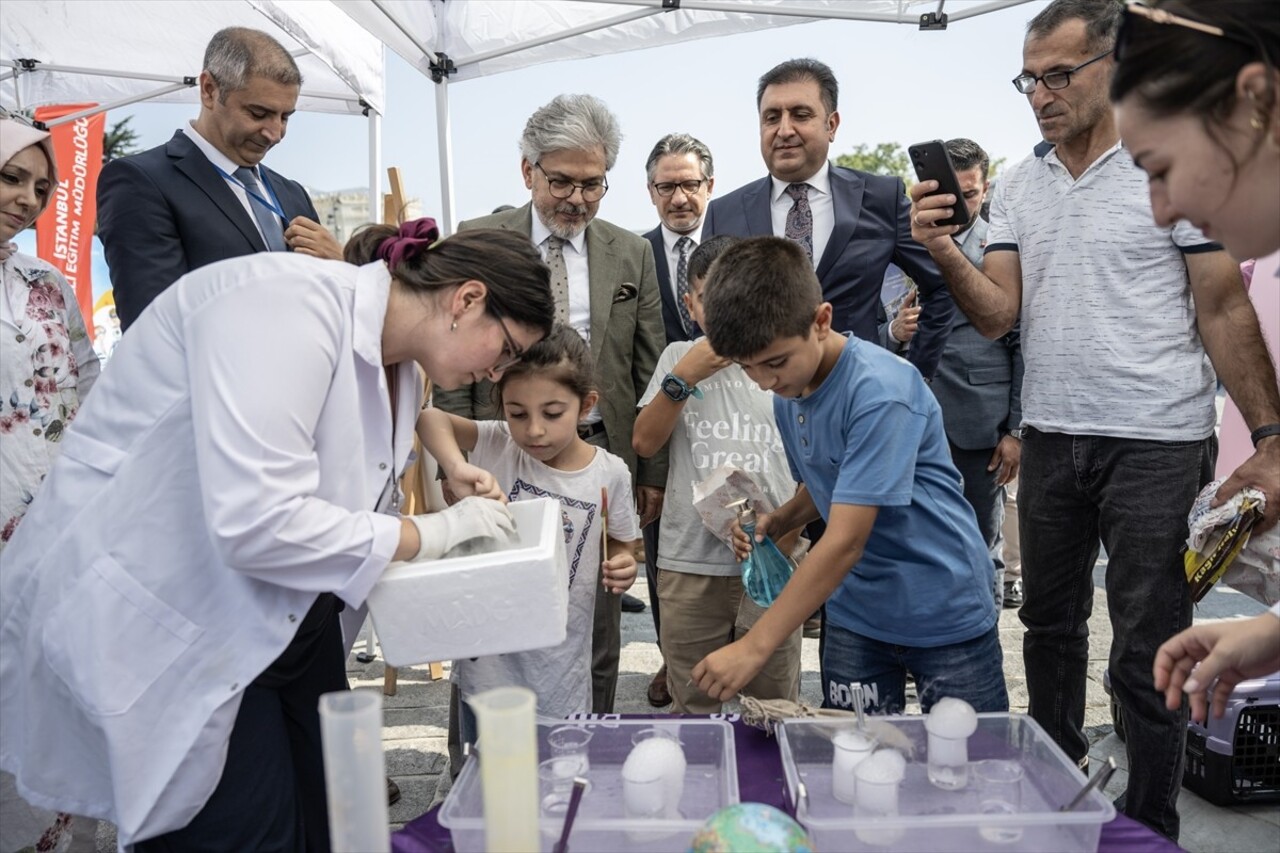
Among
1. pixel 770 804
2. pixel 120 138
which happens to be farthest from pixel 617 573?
pixel 120 138

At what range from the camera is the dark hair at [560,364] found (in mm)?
2123

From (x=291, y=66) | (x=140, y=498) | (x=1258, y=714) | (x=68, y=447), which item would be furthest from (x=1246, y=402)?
(x=291, y=66)

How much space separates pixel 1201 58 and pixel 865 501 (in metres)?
0.92

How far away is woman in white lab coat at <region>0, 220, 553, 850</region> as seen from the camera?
118 centimetres

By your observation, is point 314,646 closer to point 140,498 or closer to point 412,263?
point 140,498

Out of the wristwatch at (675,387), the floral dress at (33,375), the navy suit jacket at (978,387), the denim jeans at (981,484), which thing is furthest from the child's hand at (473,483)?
the denim jeans at (981,484)

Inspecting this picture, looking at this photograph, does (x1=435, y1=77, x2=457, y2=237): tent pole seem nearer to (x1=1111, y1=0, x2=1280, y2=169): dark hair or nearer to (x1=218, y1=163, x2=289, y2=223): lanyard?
(x1=218, y1=163, x2=289, y2=223): lanyard

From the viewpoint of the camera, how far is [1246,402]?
1950mm

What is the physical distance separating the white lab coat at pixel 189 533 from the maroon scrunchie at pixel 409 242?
0.13 m

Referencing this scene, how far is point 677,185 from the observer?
378 cm

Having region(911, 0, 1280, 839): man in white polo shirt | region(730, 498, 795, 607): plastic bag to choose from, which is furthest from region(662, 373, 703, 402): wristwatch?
region(911, 0, 1280, 839): man in white polo shirt

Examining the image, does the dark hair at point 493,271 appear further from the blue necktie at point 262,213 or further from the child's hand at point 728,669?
the blue necktie at point 262,213

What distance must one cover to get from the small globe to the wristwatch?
1.45 meters

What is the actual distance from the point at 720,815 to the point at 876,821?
10.5 inches
